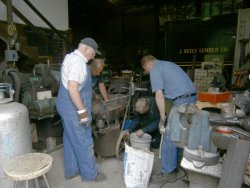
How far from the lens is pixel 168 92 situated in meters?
2.65

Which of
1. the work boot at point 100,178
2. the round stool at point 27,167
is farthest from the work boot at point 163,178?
the round stool at point 27,167

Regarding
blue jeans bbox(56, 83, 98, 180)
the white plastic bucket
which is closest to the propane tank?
blue jeans bbox(56, 83, 98, 180)

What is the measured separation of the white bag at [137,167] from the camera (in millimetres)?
2336

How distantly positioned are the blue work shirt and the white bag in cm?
67

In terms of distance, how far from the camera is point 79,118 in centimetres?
244

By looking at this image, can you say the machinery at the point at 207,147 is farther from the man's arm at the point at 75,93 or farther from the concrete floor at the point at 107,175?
the man's arm at the point at 75,93

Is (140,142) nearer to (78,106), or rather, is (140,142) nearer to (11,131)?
(78,106)

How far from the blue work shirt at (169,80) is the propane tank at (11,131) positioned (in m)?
1.30

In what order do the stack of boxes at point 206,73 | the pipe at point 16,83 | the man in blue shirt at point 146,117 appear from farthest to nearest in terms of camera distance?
the stack of boxes at point 206,73 < the man in blue shirt at point 146,117 < the pipe at point 16,83

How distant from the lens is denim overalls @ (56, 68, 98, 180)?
247cm

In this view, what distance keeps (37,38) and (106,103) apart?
110 inches

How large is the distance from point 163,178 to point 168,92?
0.92 metres

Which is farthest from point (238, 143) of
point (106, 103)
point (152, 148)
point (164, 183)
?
point (152, 148)

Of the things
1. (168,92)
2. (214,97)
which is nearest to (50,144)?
(168,92)
